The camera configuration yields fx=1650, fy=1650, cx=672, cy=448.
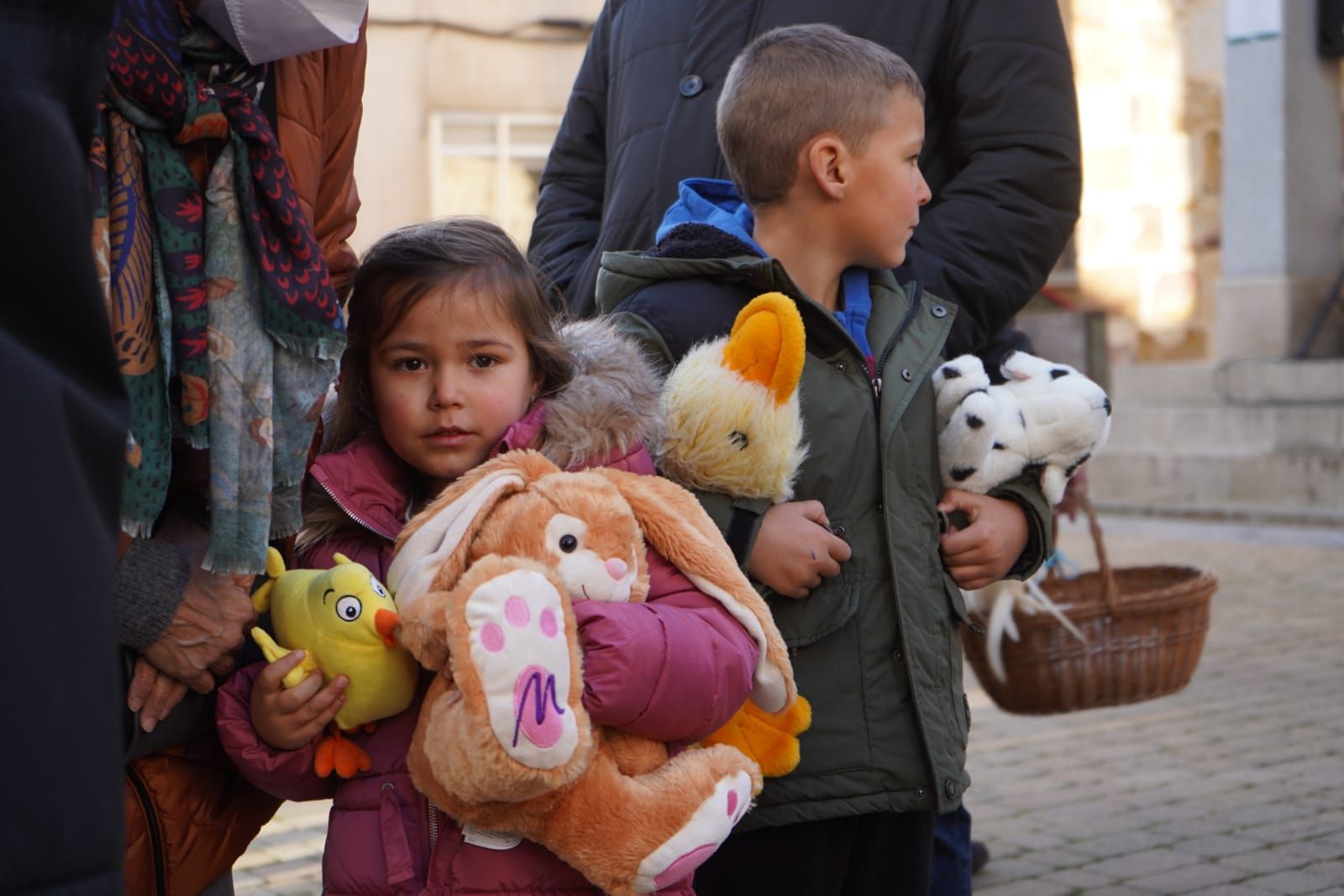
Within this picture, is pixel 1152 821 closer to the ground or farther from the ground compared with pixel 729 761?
closer to the ground

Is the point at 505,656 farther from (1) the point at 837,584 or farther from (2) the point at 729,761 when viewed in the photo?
(1) the point at 837,584

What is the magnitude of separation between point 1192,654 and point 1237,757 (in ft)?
4.87

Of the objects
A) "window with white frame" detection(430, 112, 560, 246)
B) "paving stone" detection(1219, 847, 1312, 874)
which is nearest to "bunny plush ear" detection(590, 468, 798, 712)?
"paving stone" detection(1219, 847, 1312, 874)

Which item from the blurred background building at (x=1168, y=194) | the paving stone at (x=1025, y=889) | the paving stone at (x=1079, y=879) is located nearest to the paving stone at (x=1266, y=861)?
the paving stone at (x=1079, y=879)

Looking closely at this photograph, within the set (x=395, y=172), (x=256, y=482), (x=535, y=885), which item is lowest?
(x=535, y=885)

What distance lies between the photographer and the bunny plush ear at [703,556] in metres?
1.95

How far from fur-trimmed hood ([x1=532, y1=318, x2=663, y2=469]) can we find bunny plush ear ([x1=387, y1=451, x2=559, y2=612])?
0.20 ft

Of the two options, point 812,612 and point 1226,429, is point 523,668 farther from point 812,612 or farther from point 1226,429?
point 1226,429

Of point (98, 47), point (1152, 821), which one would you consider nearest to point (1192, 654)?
point (1152, 821)

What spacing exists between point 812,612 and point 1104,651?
6.02ft

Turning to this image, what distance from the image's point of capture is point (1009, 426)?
2.45m

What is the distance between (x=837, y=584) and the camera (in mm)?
2348

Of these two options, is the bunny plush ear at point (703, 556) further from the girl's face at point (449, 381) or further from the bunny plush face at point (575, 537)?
the girl's face at point (449, 381)

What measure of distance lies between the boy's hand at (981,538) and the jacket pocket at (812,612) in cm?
21
